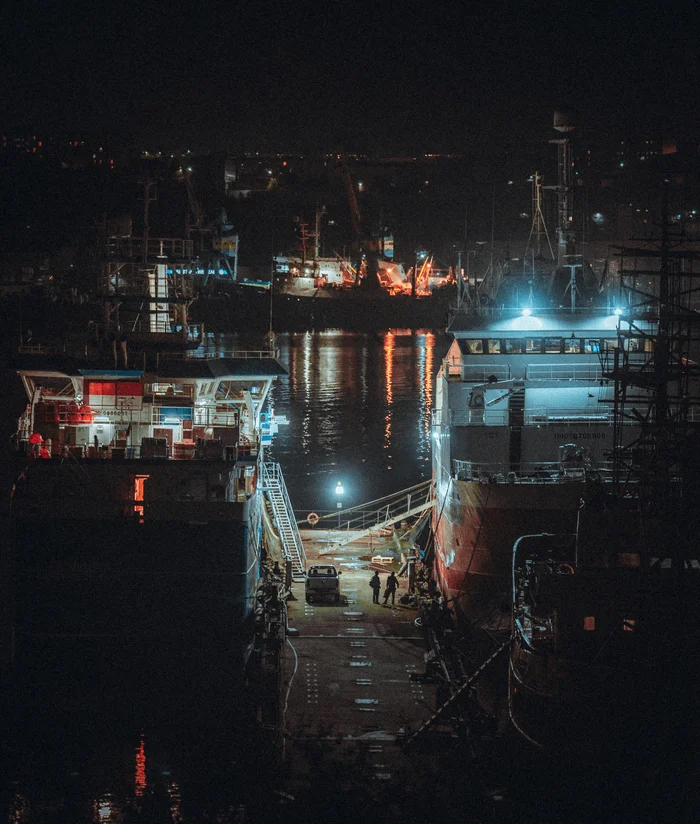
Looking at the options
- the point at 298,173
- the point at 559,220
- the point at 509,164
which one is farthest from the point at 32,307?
the point at 298,173

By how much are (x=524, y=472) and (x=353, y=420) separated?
126ft

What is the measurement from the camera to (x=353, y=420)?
207 feet

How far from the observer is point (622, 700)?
17172mm

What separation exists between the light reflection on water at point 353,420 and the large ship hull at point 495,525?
26.8 feet

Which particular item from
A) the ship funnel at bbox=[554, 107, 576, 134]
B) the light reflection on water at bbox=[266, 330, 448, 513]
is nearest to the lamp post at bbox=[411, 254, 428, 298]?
the light reflection on water at bbox=[266, 330, 448, 513]

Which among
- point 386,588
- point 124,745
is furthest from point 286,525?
point 124,745

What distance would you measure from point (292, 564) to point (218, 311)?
314 ft

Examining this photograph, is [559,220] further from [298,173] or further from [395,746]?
[298,173]

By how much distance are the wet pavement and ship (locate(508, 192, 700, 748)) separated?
2.06 metres

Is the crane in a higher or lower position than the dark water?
higher

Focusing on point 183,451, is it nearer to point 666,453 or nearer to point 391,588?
point 391,588

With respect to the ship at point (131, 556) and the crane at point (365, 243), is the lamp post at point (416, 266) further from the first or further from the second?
the ship at point (131, 556)

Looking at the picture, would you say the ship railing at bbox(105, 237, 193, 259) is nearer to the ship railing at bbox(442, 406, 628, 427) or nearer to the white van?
the ship railing at bbox(442, 406, 628, 427)

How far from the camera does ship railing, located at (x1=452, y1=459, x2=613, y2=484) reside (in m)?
23.6
